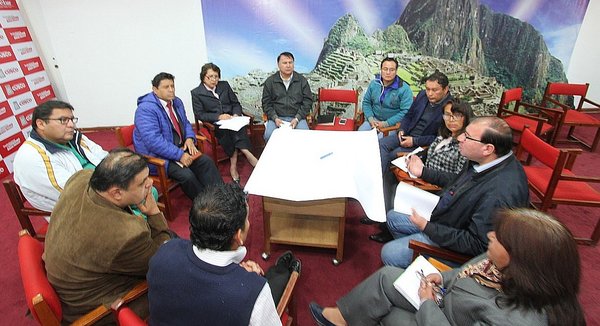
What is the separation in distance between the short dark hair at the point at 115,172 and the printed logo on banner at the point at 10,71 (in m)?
3.16

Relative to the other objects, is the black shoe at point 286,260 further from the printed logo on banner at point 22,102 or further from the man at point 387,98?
the printed logo on banner at point 22,102

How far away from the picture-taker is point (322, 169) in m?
2.29

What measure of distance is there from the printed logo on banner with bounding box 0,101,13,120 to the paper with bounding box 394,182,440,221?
4161 millimetres

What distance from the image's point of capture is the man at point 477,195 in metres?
1.60

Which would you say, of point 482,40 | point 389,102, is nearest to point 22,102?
point 389,102

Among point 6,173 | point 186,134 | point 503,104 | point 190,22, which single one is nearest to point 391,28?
point 503,104

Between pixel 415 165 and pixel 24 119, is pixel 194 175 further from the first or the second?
pixel 24 119

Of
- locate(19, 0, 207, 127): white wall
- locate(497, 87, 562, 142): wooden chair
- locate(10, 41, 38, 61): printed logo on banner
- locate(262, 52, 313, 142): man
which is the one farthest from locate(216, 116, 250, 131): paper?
locate(497, 87, 562, 142): wooden chair

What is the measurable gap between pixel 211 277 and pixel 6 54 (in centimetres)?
414

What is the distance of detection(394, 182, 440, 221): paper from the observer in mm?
2119

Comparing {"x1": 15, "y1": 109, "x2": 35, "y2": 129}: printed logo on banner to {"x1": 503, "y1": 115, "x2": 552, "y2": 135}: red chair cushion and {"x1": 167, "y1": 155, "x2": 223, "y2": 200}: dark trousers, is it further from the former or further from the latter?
{"x1": 503, "y1": 115, "x2": 552, "y2": 135}: red chair cushion

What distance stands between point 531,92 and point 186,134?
4.69 meters

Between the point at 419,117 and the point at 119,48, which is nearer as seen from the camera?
the point at 419,117

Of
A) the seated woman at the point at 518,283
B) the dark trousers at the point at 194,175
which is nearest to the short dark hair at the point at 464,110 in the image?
the seated woman at the point at 518,283
